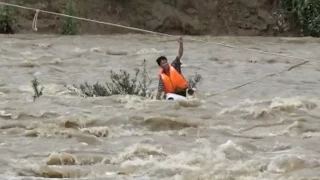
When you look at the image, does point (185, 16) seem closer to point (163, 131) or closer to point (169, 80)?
point (169, 80)

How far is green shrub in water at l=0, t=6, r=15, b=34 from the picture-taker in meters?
24.2

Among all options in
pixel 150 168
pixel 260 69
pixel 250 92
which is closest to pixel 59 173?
pixel 150 168

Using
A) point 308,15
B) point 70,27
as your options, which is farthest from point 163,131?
point 308,15

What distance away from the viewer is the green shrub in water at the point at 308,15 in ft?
85.8

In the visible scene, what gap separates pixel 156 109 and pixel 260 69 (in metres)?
7.21

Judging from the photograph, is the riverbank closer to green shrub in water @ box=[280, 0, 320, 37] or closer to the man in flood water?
green shrub in water @ box=[280, 0, 320, 37]

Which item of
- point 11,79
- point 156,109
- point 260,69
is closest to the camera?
point 156,109

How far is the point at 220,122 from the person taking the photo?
10.2 metres

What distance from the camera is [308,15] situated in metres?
26.7

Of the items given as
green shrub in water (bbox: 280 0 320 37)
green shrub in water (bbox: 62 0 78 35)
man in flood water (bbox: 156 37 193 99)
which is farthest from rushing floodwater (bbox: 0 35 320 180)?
green shrub in water (bbox: 280 0 320 37)

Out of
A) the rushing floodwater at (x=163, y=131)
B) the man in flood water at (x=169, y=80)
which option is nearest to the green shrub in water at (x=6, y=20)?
the rushing floodwater at (x=163, y=131)

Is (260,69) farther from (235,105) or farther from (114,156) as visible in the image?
(114,156)

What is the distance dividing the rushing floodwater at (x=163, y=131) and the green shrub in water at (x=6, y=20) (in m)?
7.43

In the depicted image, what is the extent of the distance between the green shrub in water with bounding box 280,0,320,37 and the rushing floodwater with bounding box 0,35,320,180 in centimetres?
931
